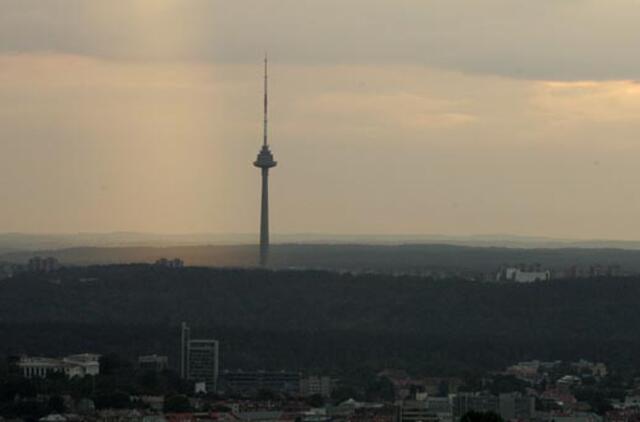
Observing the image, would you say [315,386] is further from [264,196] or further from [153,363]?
[264,196]

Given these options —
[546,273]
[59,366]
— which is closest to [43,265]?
[546,273]

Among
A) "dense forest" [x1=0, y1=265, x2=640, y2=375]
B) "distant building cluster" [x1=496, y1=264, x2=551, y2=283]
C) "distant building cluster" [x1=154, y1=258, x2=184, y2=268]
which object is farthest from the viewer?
"distant building cluster" [x1=496, y1=264, x2=551, y2=283]

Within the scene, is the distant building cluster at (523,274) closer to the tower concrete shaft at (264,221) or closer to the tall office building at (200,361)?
the tower concrete shaft at (264,221)

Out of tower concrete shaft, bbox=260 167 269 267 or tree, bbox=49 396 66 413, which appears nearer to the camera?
tree, bbox=49 396 66 413

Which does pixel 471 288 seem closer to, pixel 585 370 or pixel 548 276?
pixel 548 276

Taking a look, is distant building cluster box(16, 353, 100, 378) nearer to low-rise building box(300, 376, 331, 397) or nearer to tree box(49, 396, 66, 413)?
low-rise building box(300, 376, 331, 397)

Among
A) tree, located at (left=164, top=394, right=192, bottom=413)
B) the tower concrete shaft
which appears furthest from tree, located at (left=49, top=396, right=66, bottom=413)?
the tower concrete shaft

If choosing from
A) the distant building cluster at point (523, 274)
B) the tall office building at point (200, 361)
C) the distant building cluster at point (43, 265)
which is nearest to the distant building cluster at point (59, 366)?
the tall office building at point (200, 361)
